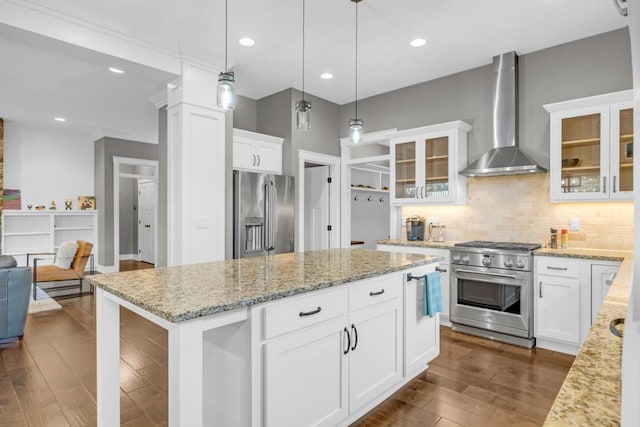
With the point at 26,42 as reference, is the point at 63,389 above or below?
below

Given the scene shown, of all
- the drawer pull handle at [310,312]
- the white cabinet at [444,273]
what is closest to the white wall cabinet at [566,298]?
the white cabinet at [444,273]

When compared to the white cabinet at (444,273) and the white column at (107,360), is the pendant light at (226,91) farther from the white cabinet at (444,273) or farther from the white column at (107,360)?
the white cabinet at (444,273)

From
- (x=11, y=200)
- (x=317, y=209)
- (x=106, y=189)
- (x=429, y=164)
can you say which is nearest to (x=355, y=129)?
Answer: (x=429, y=164)

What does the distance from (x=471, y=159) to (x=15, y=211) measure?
7770mm

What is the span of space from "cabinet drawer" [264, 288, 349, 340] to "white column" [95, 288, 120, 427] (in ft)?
2.98

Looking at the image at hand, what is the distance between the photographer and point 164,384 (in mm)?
2691

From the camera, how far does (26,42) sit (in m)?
3.07

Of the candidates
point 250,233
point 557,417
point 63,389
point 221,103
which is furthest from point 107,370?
point 250,233

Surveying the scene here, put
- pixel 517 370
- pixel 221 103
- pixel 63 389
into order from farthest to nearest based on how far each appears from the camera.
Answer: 1. pixel 517 370
2. pixel 63 389
3. pixel 221 103

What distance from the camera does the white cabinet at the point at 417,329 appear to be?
252cm

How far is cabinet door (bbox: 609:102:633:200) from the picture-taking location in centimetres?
314

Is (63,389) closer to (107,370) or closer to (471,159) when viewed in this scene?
(107,370)

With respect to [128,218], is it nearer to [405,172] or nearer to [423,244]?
[405,172]

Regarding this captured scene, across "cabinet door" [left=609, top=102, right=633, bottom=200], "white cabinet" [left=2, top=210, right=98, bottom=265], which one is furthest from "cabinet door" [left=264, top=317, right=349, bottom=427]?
"white cabinet" [left=2, top=210, right=98, bottom=265]
